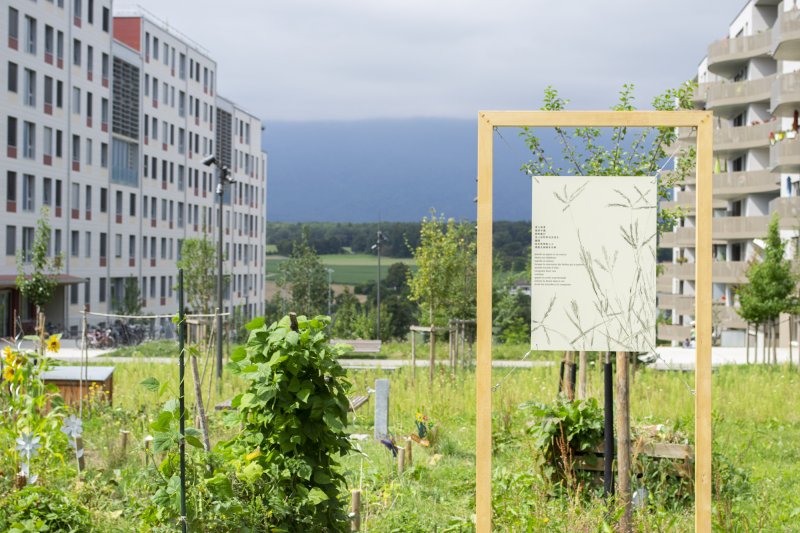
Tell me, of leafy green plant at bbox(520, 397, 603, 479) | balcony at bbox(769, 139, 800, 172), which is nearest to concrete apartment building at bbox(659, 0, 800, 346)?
balcony at bbox(769, 139, 800, 172)


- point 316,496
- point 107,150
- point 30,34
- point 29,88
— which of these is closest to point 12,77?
point 29,88

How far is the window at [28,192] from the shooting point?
5025cm

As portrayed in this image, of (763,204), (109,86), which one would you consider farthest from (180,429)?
(109,86)

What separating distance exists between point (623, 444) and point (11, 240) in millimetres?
46275

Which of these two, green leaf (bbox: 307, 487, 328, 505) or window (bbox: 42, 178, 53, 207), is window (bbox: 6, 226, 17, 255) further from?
green leaf (bbox: 307, 487, 328, 505)

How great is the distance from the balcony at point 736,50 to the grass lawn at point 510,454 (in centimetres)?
3619

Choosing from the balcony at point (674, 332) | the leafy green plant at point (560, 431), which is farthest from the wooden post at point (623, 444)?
the balcony at point (674, 332)

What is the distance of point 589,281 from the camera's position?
551cm

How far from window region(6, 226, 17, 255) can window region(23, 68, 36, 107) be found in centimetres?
663

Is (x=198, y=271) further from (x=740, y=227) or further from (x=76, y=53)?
(x=740, y=227)

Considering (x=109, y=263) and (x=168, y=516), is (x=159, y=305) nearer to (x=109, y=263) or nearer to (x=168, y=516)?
(x=109, y=263)

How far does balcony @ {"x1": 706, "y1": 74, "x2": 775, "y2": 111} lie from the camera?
51.0m

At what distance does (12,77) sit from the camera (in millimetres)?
48969

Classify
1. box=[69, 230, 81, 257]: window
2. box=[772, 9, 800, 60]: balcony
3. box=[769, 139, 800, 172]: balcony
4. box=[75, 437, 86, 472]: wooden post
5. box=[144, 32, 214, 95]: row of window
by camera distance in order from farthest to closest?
box=[144, 32, 214, 95]: row of window
box=[69, 230, 81, 257]: window
box=[769, 139, 800, 172]: balcony
box=[772, 9, 800, 60]: balcony
box=[75, 437, 86, 472]: wooden post
